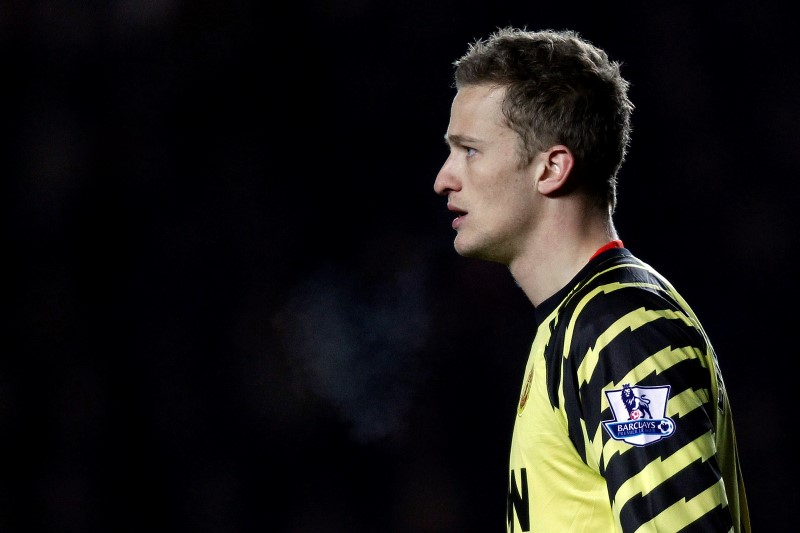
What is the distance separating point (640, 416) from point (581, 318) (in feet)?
0.42

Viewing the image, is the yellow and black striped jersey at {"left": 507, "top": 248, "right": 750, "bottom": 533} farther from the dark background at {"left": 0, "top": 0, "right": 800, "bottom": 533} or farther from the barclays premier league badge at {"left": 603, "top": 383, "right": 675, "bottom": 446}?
the dark background at {"left": 0, "top": 0, "right": 800, "bottom": 533}

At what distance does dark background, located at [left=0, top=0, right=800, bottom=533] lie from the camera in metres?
2.75

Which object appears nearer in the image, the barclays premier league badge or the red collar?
the barclays premier league badge

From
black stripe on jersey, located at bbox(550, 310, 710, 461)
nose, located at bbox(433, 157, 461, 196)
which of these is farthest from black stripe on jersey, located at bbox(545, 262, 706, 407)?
nose, located at bbox(433, 157, 461, 196)

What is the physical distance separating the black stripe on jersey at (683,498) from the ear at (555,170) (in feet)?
1.33

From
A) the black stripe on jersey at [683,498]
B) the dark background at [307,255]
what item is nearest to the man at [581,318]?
the black stripe on jersey at [683,498]

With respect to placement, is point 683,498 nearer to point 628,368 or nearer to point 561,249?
point 628,368

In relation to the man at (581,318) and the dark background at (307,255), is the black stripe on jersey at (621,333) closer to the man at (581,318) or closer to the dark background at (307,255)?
the man at (581,318)

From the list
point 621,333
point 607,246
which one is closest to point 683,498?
point 621,333

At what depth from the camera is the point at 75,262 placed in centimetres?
285

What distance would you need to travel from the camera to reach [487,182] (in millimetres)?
1166

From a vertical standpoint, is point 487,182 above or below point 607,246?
above

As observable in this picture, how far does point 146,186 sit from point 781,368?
2.04 m

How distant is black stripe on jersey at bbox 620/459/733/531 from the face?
389mm
